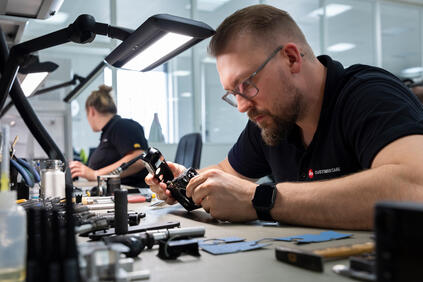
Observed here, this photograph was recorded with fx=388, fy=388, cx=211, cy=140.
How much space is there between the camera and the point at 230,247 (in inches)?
28.6

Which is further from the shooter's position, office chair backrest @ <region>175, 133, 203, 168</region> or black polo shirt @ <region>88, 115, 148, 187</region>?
black polo shirt @ <region>88, 115, 148, 187</region>

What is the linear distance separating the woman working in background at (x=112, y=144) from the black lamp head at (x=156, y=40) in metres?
1.79

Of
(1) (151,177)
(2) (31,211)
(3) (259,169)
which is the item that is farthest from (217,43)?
(2) (31,211)

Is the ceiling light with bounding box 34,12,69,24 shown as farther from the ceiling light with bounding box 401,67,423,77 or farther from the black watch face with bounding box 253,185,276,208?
the ceiling light with bounding box 401,67,423,77

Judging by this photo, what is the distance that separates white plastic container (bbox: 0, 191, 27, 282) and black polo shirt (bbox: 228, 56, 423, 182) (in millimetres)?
793

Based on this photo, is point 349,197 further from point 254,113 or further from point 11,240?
point 11,240

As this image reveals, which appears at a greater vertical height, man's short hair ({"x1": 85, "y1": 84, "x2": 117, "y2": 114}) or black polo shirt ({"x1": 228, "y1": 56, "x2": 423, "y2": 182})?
man's short hair ({"x1": 85, "y1": 84, "x2": 117, "y2": 114})

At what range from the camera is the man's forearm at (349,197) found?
32.7 inches

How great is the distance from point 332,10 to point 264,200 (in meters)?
5.64

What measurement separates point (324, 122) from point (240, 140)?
0.55 m

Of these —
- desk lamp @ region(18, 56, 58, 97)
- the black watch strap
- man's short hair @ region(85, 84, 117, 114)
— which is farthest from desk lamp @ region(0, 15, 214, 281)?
man's short hair @ region(85, 84, 117, 114)

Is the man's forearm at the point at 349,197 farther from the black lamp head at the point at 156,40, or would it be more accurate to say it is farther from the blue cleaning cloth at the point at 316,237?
the black lamp head at the point at 156,40

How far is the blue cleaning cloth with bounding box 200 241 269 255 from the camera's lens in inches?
27.6

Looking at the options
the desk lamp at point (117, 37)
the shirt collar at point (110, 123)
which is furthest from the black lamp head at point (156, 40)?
the shirt collar at point (110, 123)
